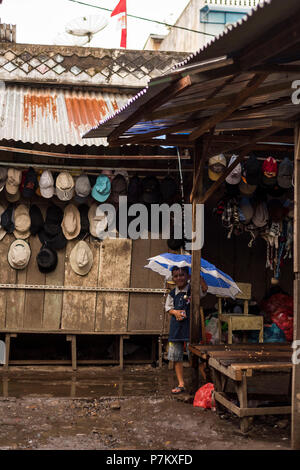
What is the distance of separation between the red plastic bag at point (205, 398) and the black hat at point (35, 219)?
382 cm

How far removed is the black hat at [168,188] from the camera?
30.9ft

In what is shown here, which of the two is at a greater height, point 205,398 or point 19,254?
point 19,254

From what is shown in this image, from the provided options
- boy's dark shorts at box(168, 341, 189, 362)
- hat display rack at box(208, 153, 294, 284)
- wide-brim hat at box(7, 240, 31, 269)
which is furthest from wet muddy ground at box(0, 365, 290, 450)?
hat display rack at box(208, 153, 294, 284)

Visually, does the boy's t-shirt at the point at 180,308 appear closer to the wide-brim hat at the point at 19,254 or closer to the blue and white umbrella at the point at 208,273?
the blue and white umbrella at the point at 208,273

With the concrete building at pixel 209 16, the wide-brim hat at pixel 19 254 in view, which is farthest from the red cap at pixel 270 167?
the concrete building at pixel 209 16

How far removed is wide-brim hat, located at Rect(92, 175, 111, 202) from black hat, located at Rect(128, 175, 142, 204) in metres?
0.34

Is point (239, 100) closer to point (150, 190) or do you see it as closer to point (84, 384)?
point (150, 190)

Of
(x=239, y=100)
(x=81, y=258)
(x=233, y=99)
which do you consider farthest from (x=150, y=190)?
(x=239, y=100)

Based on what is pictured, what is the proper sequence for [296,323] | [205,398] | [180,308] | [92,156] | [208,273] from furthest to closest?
[92,156] < [208,273] < [180,308] < [205,398] < [296,323]

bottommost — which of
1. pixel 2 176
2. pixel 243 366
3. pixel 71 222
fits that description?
pixel 243 366

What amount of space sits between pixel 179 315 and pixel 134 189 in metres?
2.44

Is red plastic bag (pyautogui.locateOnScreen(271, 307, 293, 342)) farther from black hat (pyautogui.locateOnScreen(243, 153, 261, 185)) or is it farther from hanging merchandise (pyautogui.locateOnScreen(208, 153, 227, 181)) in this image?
hanging merchandise (pyautogui.locateOnScreen(208, 153, 227, 181))

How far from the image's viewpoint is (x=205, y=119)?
678cm

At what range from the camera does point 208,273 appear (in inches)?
318
